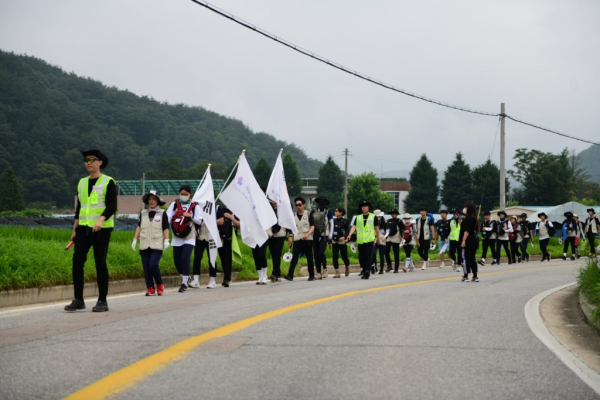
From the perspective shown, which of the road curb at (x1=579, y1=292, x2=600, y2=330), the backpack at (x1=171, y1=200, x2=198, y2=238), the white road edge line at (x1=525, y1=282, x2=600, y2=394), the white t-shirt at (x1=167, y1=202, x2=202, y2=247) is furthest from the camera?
the white t-shirt at (x1=167, y1=202, x2=202, y2=247)

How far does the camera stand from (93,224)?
10086 millimetres

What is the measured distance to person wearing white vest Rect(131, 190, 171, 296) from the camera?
1321 cm

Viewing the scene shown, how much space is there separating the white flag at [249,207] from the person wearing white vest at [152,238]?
123 inches

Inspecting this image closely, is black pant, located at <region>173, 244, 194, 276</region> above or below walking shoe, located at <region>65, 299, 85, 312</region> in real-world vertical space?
above

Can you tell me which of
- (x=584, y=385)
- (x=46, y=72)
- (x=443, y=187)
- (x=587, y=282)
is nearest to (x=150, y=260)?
(x=587, y=282)

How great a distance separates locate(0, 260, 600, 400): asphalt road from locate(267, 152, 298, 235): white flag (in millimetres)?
5686

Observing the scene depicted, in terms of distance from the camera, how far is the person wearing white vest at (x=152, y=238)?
43.3ft

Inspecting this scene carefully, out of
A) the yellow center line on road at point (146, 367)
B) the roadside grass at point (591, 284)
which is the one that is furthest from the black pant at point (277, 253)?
the yellow center line on road at point (146, 367)

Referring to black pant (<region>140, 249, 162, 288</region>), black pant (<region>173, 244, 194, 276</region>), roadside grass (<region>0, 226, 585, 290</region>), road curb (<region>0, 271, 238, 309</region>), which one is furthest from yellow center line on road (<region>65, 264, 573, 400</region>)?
black pant (<region>173, 244, 194, 276</region>)

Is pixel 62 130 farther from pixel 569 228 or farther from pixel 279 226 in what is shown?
pixel 279 226

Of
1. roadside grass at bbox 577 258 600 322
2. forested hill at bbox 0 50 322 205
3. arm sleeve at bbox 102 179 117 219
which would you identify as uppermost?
forested hill at bbox 0 50 322 205

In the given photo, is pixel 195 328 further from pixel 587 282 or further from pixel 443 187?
pixel 443 187

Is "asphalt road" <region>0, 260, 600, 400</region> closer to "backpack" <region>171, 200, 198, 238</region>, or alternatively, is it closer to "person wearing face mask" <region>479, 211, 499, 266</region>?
"backpack" <region>171, 200, 198, 238</region>

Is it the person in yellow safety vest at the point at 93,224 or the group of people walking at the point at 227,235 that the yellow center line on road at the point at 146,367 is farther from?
the group of people walking at the point at 227,235
